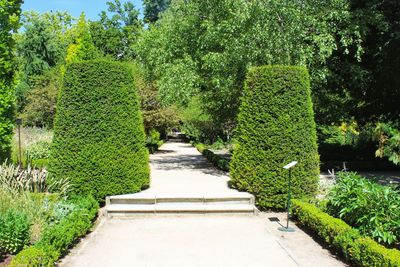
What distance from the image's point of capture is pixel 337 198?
7645mm

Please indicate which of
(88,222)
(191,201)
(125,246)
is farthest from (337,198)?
(88,222)

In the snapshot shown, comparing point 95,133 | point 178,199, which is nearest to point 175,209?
point 178,199

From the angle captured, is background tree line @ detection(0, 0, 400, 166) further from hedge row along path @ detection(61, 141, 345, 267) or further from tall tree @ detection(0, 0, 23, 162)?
hedge row along path @ detection(61, 141, 345, 267)

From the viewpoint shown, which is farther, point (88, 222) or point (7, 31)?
point (7, 31)

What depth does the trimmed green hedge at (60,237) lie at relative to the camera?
16.6ft

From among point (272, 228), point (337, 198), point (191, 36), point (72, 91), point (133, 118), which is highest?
point (191, 36)

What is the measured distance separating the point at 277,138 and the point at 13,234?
6337 mm

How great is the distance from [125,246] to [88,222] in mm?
1157

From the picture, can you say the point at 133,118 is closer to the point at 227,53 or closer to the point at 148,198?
the point at 148,198

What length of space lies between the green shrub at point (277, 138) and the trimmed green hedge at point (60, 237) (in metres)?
4.02

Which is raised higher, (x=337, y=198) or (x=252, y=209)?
(x=337, y=198)

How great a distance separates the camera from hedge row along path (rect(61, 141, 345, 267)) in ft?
20.6

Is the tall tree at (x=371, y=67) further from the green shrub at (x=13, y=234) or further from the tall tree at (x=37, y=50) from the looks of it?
the tall tree at (x=37, y=50)

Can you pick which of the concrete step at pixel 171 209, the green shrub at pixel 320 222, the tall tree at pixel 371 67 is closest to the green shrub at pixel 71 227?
the concrete step at pixel 171 209
